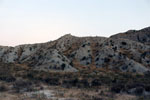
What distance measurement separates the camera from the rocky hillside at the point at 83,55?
3869 cm

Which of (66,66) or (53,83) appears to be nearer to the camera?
(53,83)

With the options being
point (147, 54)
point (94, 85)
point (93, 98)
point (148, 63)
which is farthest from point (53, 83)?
point (147, 54)

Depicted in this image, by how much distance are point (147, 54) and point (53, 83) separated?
3201cm

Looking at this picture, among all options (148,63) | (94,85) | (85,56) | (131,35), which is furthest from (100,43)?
(94,85)

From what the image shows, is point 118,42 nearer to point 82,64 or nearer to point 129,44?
point 129,44

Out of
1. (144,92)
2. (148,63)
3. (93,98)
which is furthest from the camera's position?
(148,63)

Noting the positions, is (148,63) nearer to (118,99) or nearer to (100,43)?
(100,43)

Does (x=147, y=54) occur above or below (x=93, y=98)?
above

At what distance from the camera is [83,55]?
46.7 metres

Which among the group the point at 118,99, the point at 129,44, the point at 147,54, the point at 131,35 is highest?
the point at 131,35

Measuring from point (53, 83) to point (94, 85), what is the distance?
214 inches

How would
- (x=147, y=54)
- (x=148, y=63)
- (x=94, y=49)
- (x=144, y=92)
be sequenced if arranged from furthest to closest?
(x=94, y=49) → (x=147, y=54) → (x=148, y=63) → (x=144, y=92)

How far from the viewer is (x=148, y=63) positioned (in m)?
41.1

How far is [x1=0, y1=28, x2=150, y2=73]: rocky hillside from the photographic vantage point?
38688mm
